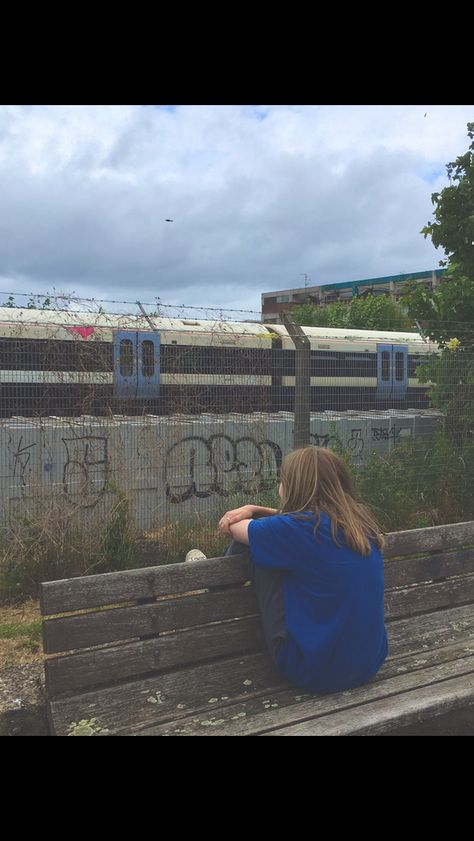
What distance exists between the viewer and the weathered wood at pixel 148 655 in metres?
2.58

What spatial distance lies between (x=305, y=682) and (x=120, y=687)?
28.2 inches

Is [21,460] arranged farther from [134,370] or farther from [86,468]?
[134,370]

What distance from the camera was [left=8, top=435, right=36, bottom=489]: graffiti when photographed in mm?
5261

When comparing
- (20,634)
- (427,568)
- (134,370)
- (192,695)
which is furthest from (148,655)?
(134,370)

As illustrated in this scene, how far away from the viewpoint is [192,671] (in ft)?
9.29

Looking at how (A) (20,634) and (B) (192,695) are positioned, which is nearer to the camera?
(B) (192,695)

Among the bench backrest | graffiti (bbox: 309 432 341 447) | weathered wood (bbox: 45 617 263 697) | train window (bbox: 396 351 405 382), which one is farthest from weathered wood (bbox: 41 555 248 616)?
train window (bbox: 396 351 405 382)

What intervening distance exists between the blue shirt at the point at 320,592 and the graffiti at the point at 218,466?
10.5 ft

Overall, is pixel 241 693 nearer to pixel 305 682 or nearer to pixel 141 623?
pixel 305 682

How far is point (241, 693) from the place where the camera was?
278cm

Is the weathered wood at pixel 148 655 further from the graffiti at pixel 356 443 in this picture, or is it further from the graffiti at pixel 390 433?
the graffiti at pixel 390 433

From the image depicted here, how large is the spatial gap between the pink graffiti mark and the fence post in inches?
65.1

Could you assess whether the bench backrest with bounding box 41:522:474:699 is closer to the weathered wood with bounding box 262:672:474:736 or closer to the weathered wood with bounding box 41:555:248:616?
the weathered wood with bounding box 41:555:248:616

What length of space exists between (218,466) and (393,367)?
731cm
